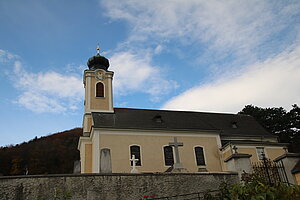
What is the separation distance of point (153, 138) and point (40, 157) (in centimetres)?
3247

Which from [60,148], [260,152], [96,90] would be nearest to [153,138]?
[96,90]

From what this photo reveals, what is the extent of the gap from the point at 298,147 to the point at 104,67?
23.8 metres

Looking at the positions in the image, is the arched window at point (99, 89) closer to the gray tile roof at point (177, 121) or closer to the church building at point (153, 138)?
the church building at point (153, 138)

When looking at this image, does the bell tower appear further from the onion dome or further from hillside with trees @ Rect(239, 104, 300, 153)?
hillside with trees @ Rect(239, 104, 300, 153)

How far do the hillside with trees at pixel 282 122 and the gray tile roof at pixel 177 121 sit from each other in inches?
371

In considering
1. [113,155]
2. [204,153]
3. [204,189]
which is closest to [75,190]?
[204,189]

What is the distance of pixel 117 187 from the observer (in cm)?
823

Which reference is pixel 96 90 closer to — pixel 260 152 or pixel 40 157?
pixel 260 152

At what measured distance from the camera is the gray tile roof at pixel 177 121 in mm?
20062

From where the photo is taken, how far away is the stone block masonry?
761 cm

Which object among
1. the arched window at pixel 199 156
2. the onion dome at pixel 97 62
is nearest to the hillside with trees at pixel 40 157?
the onion dome at pixel 97 62

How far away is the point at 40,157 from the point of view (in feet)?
149

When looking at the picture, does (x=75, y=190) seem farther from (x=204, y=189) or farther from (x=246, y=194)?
(x=246, y=194)

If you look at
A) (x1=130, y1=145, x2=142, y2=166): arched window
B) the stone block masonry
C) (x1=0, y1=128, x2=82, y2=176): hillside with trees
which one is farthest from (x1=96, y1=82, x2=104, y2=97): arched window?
(x1=0, y1=128, x2=82, y2=176): hillside with trees
